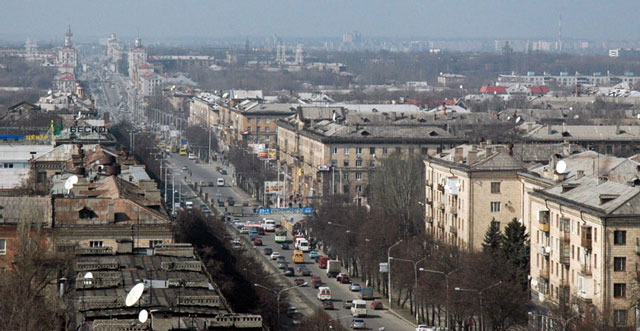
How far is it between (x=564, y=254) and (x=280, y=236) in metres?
30.2

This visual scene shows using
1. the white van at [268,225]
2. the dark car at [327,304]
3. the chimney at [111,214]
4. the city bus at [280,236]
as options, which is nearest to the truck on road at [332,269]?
the dark car at [327,304]

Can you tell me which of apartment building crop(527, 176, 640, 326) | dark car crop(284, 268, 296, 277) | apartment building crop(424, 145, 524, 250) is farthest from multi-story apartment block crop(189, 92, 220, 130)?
apartment building crop(527, 176, 640, 326)

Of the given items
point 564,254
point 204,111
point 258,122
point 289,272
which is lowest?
point 289,272

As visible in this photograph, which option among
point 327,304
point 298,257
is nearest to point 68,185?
point 327,304

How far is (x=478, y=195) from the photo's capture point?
66.9 metres

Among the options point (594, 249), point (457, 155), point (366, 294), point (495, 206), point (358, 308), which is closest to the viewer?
point (594, 249)

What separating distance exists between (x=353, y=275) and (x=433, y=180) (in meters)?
7.83

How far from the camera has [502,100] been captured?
192875 mm

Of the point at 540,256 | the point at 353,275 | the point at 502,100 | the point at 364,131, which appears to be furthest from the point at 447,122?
the point at 502,100

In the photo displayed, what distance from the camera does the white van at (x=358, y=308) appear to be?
5709cm

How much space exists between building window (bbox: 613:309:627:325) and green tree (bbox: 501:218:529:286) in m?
8.98

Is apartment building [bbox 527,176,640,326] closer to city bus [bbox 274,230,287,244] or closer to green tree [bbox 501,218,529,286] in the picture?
green tree [bbox 501,218,529,286]

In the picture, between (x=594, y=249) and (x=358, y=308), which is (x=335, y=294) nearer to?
(x=358, y=308)

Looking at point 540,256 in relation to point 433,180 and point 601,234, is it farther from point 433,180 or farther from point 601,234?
point 433,180
